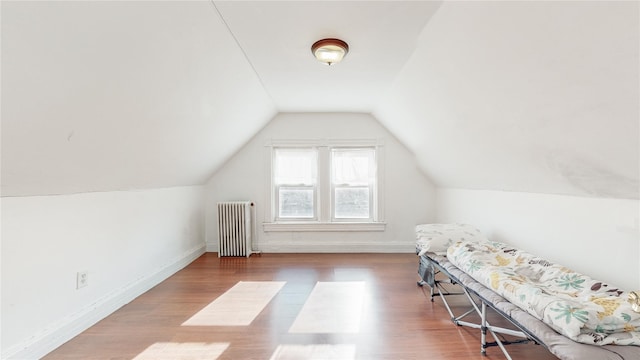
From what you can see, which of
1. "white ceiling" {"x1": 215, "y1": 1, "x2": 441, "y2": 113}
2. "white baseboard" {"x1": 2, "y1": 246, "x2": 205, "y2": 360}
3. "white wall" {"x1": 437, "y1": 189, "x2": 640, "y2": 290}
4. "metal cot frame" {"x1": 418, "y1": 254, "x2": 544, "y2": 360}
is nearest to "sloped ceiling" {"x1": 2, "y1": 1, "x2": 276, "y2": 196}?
"white ceiling" {"x1": 215, "y1": 1, "x2": 441, "y2": 113}

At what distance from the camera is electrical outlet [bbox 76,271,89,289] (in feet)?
7.32

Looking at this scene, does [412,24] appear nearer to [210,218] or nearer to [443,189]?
[443,189]

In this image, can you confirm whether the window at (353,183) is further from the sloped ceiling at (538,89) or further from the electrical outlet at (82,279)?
the electrical outlet at (82,279)

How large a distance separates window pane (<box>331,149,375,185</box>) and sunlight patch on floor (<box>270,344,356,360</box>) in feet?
9.04

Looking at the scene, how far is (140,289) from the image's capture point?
2.94 metres

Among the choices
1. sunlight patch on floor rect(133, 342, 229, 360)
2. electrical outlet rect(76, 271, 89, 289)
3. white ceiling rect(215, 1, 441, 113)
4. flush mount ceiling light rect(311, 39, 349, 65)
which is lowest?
sunlight patch on floor rect(133, 342, 229, 360)

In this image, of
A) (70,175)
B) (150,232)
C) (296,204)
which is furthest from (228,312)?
(296,204)

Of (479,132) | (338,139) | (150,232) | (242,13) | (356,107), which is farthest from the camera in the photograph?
(338,139)

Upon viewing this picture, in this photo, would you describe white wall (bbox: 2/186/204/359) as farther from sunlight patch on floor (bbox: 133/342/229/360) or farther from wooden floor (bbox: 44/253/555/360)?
sunlight patch on floor (bbox: 133/342/229/360)

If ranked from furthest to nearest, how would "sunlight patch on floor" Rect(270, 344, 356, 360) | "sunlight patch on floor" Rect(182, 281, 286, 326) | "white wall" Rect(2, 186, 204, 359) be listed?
"sunlight patch on floor" Rect(182, 281, 286, 326)
"sunlight patch on floor" Rect(270, 344, 356, 360)
"white wall" Rect(2, 186, 204, 359)

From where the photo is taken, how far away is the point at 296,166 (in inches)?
180

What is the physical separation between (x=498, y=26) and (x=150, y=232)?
3574 millimetres

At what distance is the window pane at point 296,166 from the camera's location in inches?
179

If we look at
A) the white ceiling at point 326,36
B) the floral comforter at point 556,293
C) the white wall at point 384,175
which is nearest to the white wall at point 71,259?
the white wall at point 384,175
